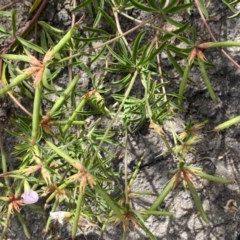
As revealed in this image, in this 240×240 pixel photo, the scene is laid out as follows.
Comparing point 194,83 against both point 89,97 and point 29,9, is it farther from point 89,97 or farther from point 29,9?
point 29,9

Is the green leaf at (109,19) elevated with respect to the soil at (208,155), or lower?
elevated

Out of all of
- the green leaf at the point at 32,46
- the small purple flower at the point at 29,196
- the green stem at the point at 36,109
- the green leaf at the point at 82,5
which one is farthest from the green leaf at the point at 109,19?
the small purple flower at the point at 29,196

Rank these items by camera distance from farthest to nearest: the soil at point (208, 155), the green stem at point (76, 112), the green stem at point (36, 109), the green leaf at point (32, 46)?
the soil at point (208, 155) < the green leaf at point (32, 46) < the green stem at point (76, 112) < the green stem at point (36, 109)

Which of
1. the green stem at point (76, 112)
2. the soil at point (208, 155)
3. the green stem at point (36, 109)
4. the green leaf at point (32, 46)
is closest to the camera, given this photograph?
the green stem at point (36, 109)

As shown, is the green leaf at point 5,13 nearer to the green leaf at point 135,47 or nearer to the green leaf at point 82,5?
the green leaf at point 82,5

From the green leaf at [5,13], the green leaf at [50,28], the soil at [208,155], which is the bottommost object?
the soil at [208,155]

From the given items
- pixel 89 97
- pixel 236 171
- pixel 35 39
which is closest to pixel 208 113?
pixel 236 171

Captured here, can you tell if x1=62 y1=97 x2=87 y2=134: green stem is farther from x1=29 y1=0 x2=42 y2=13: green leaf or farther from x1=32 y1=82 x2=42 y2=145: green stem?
x1=29 y1=0 x2=42 y2=13: green leaf

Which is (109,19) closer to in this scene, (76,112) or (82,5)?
(82,5)
